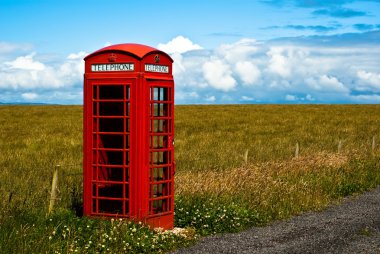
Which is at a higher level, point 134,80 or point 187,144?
point 134,80

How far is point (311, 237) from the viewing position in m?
9.28

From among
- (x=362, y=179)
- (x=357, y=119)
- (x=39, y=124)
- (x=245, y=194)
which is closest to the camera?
(x=245, y=194)

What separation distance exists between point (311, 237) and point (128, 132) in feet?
10.8

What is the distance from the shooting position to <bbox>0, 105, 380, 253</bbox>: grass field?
8.30 m

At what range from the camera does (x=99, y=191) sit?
9.42 meters

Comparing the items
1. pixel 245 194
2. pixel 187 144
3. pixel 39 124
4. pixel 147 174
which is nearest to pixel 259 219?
pixel 245 194

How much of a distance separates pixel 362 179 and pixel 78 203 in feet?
25.1

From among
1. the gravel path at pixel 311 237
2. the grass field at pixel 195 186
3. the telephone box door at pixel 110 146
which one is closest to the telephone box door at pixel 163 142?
the telephone box door at pixel 110 146

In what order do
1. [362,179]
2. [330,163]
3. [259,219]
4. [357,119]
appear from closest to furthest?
[259,219] < [362,179] < [330,163] < [357,119]

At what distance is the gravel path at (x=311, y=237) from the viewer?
8516 millimetres

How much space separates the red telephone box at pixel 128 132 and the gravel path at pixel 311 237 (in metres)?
1.04

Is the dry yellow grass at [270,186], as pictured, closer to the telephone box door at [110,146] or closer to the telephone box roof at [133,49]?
the telephone box door at [110,146]

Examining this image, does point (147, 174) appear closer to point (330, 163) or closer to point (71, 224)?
point (71, 224)

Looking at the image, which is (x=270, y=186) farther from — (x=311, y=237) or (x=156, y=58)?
(x=156, y=58)
